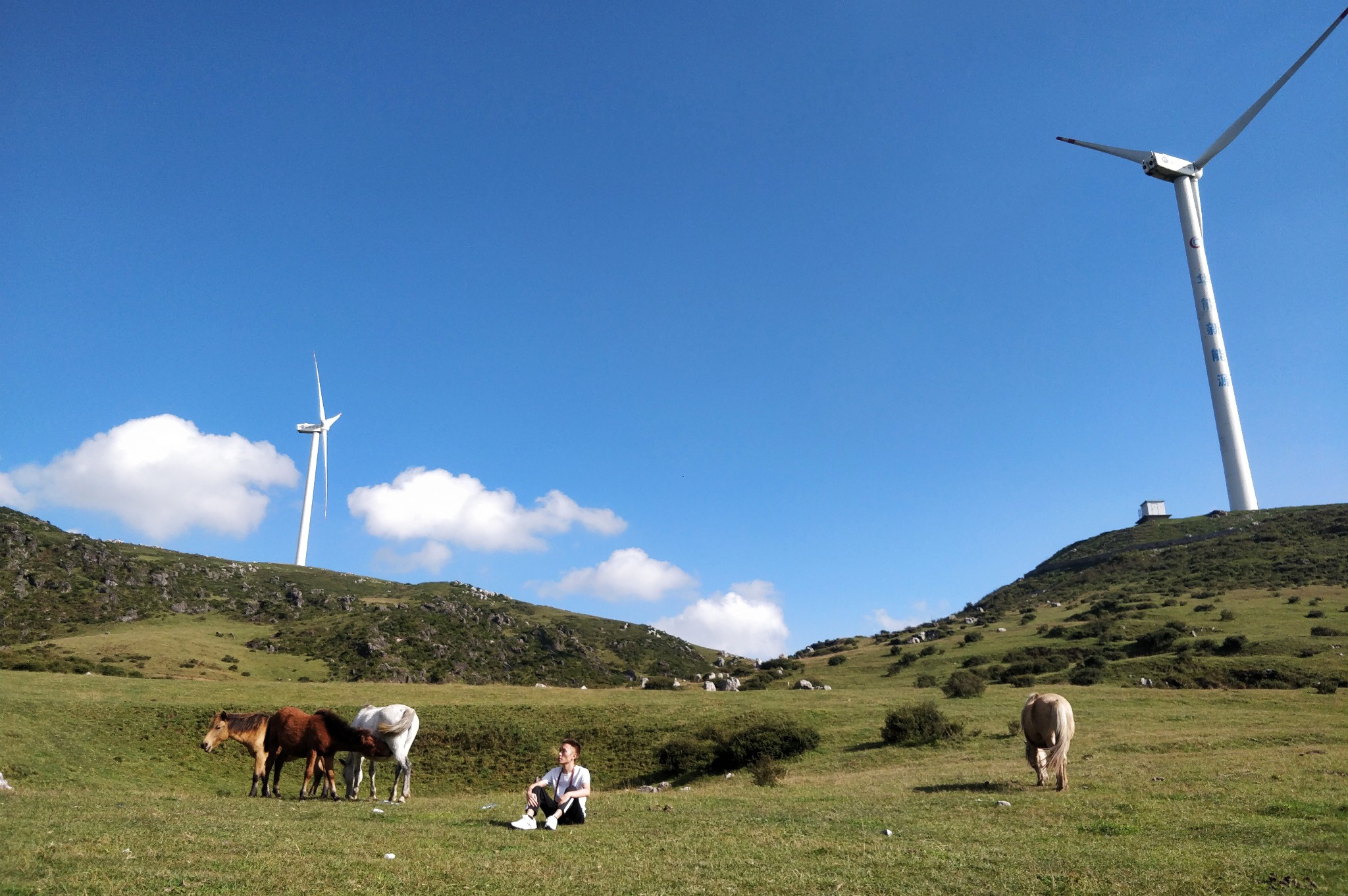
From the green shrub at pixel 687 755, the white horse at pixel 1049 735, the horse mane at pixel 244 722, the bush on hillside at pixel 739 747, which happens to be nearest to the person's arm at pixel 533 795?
the horse mane at pixel 244 722

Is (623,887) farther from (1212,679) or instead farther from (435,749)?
(1212,679)

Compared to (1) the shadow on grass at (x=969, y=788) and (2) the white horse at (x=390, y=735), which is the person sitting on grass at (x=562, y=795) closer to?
(2) the white horse at (x=390, y=735)

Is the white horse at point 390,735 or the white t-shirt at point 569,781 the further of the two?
the white horse at point 390,735

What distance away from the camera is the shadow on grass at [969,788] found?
58.8 ft

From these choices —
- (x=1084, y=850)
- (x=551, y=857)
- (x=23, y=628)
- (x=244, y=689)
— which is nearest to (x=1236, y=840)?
(x=1084, y=850)

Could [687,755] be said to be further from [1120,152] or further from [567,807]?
[1120,152]

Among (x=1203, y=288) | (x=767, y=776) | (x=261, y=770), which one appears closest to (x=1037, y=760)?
(x=767, y=776)

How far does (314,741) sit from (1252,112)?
119384mm

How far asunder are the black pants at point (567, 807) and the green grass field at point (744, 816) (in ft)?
1.46

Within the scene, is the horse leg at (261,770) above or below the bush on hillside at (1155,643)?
below

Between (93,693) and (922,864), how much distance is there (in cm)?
4227

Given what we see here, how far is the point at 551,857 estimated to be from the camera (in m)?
10.4

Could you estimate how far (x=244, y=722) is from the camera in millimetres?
19797

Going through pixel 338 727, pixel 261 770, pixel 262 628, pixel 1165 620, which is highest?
pixel 262 628
